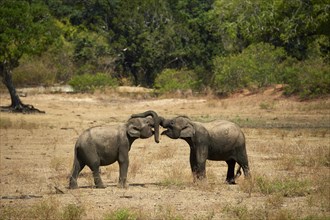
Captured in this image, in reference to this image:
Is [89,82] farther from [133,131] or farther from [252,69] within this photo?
[133,131]

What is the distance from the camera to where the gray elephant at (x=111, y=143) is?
15047 millimetres

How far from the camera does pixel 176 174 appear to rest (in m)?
16.0

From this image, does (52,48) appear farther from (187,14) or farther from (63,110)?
(63,110)

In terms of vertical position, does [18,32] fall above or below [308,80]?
above

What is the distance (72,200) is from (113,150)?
2215 millimetres

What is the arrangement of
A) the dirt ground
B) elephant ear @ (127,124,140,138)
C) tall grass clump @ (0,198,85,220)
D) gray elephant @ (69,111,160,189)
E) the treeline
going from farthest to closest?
the treeline < elephant ear @ (127,124,140,138) < gray elephant @ (69,111,160,189) < the dirt ground < tall grass clump @ (0,198,85,220)

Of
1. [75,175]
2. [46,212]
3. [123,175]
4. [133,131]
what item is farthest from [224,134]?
[46,212]

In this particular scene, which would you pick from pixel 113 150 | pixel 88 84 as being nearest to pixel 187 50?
pixel 88 84

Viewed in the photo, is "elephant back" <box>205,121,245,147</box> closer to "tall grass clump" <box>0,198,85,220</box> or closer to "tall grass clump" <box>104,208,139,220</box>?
"tall grass clump" <box>0,198,85,220</box>

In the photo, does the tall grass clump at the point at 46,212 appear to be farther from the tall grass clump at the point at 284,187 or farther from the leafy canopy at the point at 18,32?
the leafy canopy at the point at 18,32

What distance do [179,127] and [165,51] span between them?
40.3 meters

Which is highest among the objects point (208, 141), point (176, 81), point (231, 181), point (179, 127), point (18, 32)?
point (18, 32)

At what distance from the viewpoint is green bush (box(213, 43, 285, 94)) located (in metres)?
43.8

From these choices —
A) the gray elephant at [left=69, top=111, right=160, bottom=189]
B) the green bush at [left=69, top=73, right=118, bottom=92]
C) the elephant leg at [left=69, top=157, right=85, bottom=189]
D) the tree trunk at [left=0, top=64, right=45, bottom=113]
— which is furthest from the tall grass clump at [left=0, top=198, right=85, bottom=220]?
the green bush at [left=69, top=73, right=118, bottom=92]
